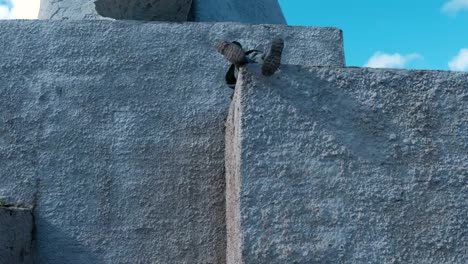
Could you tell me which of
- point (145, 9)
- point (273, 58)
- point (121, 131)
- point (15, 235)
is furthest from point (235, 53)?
point (145, 9)

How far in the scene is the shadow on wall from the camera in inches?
217

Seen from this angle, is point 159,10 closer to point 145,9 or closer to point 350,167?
point 145,9

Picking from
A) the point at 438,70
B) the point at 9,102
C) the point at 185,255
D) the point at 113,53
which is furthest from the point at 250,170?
the point at 9,102

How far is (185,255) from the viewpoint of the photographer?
13.7 feet

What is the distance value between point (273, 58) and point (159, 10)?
225 cm

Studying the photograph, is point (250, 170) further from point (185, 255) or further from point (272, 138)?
point (185, 255)

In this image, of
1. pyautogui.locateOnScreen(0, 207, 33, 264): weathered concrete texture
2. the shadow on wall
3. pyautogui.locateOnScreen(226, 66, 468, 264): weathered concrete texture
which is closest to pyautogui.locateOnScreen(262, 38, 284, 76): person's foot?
pyautogui.locateOnScreen(226, 66, 468, 264): weathered concrete texture

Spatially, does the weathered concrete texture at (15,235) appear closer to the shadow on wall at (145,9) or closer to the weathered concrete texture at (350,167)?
the weathered concrete texture at (350,167)

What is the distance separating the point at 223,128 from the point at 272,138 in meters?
0.85

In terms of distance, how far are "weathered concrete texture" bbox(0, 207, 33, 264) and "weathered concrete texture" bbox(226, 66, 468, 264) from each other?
1.23 metres

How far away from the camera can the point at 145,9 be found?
5.57 meters

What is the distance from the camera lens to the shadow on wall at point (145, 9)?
5512 mm

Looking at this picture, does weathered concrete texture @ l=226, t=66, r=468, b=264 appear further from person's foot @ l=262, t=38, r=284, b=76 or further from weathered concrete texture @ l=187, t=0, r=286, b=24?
weathered concrete texture @ l=187, t=0, r=286, b=24

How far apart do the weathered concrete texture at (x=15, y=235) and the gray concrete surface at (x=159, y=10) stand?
6.61 feet
